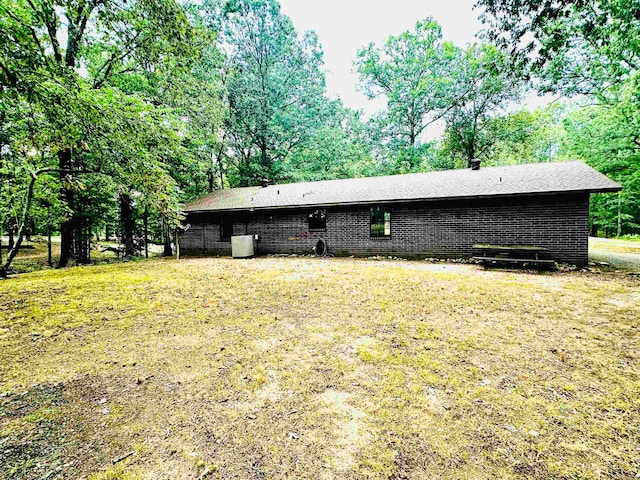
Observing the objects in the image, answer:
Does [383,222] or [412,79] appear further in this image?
[412,79]

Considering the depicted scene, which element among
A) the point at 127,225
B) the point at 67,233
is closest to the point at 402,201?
the point at 67,233

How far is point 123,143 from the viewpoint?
594cm

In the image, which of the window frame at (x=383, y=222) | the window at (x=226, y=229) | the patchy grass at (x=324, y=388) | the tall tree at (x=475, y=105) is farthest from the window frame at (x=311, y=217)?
the tall tree at (x=475, y=105)

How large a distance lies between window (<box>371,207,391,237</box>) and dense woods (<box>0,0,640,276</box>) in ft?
20.9

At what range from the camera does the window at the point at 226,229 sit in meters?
15.0

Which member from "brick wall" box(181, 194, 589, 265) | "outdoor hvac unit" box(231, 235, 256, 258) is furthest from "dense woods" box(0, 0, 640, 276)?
"brick wall" box(181, 194, 589, 265)

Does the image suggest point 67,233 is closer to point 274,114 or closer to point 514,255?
point 274,114

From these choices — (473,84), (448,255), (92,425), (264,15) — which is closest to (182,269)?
(92,425)

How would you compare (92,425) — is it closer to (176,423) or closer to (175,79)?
(176,423)

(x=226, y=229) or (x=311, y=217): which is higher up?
(x=311, y=217)

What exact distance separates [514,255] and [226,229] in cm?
1319

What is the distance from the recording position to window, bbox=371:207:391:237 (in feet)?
39.1

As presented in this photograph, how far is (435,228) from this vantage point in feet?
36.1

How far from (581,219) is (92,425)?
12454 mm
